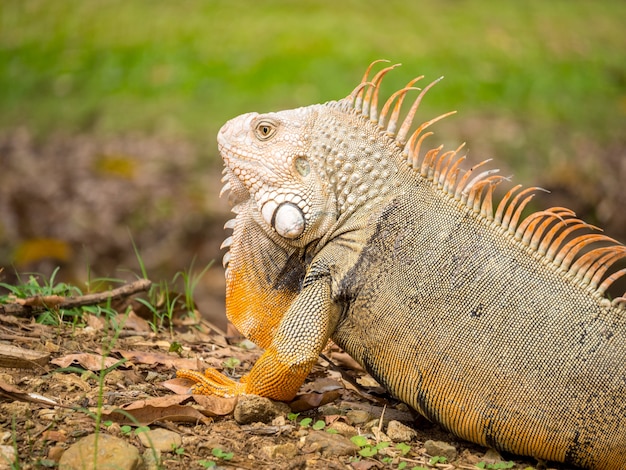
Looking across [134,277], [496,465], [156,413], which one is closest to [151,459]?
[156,413]

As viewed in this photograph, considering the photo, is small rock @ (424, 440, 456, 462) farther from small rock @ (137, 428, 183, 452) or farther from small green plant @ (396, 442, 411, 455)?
small rock @ (137, 428, 183, 452)

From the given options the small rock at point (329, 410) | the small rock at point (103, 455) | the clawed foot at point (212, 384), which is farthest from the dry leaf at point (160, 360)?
the small rock at point (103, 455)

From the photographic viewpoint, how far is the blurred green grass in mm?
15023

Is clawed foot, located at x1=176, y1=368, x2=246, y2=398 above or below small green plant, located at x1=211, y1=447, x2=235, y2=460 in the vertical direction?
above

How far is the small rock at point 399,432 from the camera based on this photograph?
4547 millimetres

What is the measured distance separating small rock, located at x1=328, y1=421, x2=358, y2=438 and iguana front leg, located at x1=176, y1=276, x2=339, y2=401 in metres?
0.30

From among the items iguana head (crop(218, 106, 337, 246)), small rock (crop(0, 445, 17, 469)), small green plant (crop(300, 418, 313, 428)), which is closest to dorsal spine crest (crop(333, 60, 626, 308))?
iguana head (crop(218, 106, 337, 246))

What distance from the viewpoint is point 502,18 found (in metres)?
18.8

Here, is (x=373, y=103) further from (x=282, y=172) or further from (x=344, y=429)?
(x=344, y=429)

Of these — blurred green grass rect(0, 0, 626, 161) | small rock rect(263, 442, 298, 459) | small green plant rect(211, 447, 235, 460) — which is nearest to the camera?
small green plant rect(211, 447, 235, 460)

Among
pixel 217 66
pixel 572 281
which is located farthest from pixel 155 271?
pixel 572 281

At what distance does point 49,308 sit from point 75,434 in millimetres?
1832

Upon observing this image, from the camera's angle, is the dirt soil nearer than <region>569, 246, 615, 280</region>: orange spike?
Yes

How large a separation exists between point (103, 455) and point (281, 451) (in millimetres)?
959
